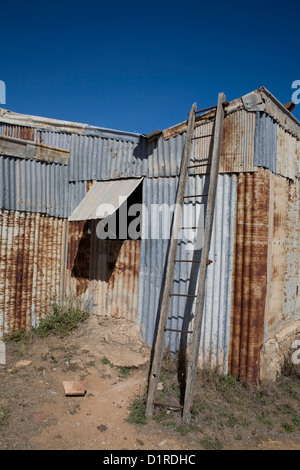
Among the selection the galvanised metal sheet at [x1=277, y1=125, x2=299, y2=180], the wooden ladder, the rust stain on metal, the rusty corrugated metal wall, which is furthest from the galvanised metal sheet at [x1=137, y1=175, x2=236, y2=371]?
the galvanised metal sheet at [x1=277, y1=125, x2=299, y2=180]

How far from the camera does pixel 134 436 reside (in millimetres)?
4227

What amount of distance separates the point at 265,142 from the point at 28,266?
5.43m

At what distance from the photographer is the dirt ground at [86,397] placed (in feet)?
13.5

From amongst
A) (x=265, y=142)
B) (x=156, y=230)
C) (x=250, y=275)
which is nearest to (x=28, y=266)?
(x=156, y=230)

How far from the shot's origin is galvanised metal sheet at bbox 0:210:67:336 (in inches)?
273

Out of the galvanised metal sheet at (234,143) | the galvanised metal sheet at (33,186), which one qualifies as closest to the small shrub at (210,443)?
the galvanised metal sheet at (234,143)

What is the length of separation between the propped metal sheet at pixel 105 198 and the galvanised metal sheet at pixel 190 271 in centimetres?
42

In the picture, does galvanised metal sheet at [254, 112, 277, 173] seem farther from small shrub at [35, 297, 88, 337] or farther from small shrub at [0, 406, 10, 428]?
small shrub at [0, 406, 10, 428]

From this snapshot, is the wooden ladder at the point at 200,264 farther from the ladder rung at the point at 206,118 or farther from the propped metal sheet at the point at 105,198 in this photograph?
the propped metal sheet at the point at 105,198

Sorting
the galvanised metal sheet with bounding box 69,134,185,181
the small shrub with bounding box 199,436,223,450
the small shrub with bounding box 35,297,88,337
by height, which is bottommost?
the small shrub with bounding box 199,436,223,450

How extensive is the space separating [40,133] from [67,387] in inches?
241

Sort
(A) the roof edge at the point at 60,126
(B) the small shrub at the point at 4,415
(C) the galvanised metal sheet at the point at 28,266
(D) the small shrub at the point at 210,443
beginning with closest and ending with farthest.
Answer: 1. (D) the small shrub at the point at 210,443
2. (B) the small shrub at the point at 4,415
3. (C) the galvanised metal sheet at the point at 28,266
4. (A) the roof edge at the point at 60,126

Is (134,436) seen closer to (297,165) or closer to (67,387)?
(67,387)

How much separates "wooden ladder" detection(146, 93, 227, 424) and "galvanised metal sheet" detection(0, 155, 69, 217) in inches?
131
